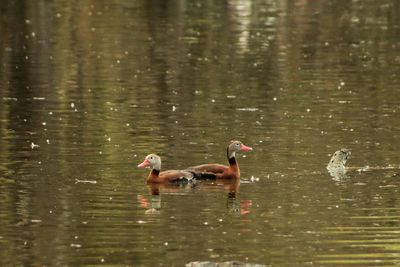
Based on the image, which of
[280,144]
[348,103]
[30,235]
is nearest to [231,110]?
[348,103]

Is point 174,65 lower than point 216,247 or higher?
lower

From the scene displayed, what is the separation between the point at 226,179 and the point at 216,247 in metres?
4.42

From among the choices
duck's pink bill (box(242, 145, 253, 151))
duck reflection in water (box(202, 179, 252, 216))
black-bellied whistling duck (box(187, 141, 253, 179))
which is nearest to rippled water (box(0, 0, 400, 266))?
duck reflection in water (box(202, 179, 252, 216))

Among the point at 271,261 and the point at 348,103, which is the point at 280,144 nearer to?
the point at 348,103

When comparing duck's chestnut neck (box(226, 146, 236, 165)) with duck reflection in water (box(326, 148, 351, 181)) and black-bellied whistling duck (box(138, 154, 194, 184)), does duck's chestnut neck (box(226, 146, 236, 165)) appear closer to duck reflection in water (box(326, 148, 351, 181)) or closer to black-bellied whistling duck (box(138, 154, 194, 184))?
black-bellied whistling duck (box(138, 154, 194, 184))

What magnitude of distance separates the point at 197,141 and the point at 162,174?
3.47m

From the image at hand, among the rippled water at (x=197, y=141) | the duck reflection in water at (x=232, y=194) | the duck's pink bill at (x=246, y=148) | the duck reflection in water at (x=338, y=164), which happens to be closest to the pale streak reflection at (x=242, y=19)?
the rippled water at (x=197, y=141)

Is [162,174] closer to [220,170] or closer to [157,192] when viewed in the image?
[157,192]

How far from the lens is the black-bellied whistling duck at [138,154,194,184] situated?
1959 centimetres

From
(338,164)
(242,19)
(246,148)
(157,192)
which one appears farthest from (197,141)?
(242,19)

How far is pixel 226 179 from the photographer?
784 inches

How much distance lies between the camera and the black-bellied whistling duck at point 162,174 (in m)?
19.6

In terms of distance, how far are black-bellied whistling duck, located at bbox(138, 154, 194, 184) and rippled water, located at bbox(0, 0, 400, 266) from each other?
0.19m

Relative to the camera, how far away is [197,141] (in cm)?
2319
